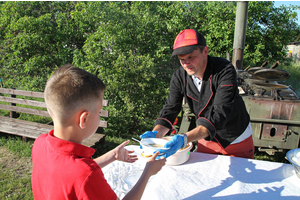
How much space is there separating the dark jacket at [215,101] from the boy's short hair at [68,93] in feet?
3.69

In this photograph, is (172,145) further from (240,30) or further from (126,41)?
(240,30)

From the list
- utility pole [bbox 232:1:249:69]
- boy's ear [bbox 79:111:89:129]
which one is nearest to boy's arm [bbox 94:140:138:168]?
boy's ear [bbox 79:111:89:129]

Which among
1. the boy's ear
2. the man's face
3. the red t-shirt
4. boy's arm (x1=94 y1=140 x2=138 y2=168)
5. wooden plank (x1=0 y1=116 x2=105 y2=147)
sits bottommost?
wooden plank (x1=0 y1=116 x2=105 y2=147)

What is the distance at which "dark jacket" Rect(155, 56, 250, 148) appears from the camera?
1900 mm

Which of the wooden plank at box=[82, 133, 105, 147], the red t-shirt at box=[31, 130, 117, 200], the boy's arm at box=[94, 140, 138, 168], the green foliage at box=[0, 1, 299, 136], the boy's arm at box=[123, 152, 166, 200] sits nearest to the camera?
the red t-shirt at box=[31, 130, 117, 200]

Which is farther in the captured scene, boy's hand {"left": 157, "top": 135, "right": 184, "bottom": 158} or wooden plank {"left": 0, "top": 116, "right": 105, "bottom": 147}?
wooden plank {"left": 0, "top": 116, "right": 105, "bottom": 147}

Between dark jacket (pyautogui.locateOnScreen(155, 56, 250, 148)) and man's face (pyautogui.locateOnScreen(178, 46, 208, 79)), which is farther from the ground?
man's face (pyautogui.locateOnScreen(178, 46, 208, 79))

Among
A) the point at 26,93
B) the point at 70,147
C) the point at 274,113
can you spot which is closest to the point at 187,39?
the point at 70,147

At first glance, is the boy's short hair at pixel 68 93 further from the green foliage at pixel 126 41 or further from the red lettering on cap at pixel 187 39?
the green foliage at pixel 126 41

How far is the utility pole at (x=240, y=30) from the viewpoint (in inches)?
223

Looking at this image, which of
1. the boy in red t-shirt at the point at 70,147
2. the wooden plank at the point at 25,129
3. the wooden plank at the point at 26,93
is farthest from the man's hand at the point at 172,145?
the wooden plank at the point at 26,93

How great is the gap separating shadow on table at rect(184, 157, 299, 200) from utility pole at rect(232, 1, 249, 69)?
14.3 ft

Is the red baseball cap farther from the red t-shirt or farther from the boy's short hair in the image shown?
the red t-shirt

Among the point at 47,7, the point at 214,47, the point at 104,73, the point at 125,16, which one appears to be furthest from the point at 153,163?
the point at 47,7
